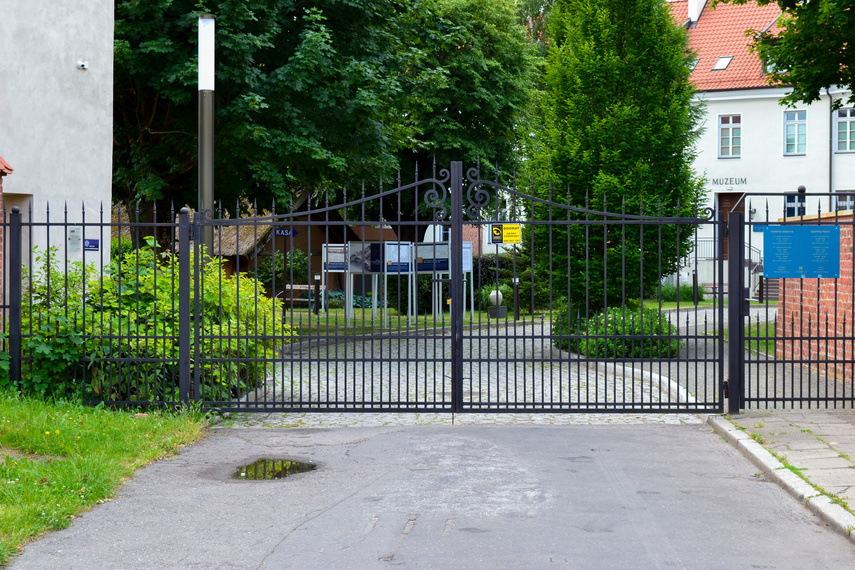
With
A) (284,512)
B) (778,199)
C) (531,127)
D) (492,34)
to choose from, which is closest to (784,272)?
(284,512)

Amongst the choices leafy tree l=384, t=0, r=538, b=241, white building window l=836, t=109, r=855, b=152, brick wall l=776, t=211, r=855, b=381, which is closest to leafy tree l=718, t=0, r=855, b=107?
brick wall l=776, t=211, r=855, b=381

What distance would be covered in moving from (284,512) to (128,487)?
145 centimetres

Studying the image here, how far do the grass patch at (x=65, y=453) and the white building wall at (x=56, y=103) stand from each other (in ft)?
19.5

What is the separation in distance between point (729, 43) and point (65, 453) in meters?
37.6

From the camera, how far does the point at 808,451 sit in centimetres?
820

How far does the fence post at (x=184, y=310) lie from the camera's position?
1008cm

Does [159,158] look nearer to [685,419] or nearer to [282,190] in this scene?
[282,190]

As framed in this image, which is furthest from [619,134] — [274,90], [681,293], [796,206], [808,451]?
[681,293]

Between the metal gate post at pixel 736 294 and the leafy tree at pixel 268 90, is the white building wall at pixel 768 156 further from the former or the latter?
the metal gate post at pixel 736 294

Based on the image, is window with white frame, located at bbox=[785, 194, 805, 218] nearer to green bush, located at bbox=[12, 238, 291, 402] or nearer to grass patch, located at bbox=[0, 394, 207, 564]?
green bush, located at bbox=[12, 238, 291, 402]

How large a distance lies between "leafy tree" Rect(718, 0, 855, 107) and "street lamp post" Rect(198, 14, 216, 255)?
977 centimetres

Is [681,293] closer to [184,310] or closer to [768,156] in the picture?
[768,156]

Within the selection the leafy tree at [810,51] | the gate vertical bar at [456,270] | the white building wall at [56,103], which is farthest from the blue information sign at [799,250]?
the white building wall at [56,103]

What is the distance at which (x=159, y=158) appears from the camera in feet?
70.2
